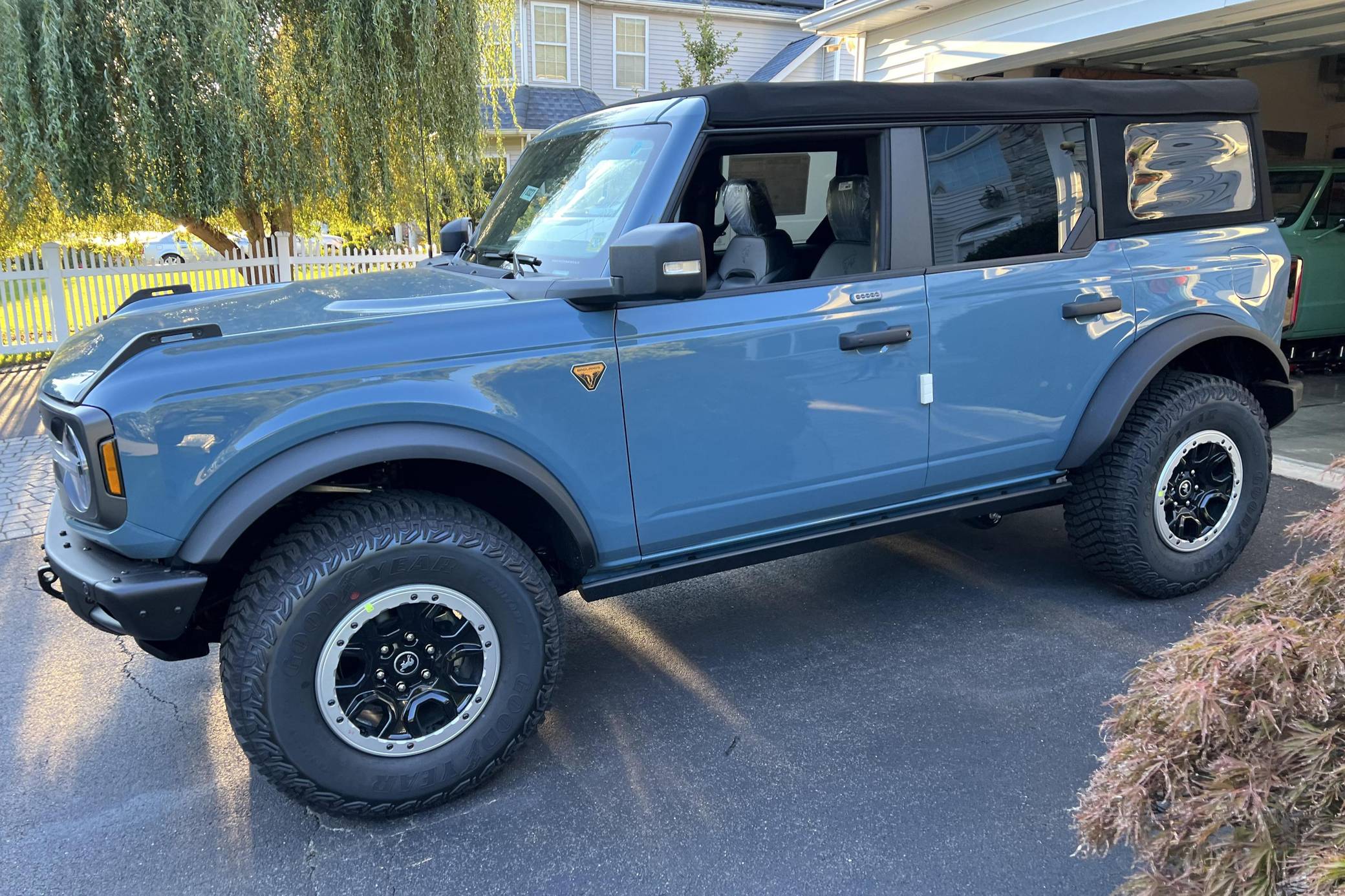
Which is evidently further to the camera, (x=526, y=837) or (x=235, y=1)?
(x=235, y=1)

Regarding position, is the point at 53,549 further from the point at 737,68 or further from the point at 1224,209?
the point at 737,68

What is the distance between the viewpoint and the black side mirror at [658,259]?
8.99ft

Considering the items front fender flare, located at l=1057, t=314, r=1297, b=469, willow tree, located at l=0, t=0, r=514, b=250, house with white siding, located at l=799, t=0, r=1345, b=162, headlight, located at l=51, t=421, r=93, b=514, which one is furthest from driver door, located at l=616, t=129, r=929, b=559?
willow tree, located at l=0, t=0, r=514, b=250

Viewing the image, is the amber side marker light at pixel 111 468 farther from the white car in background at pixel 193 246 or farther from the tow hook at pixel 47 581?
the white car in background at pixel 193 246

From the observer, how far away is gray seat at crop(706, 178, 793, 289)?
355 centimetres

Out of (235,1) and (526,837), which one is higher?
(235,1)

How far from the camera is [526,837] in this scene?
9.07 ft

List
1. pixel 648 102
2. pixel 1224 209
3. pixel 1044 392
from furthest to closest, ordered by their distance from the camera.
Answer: pixel 1224 209
pixel 1044 392
pixel 648 102

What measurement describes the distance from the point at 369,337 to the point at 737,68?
2370 centimetres

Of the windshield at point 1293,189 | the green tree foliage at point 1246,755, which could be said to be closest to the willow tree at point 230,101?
the green tree foliage at point 1246,755

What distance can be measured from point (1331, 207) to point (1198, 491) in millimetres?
7061

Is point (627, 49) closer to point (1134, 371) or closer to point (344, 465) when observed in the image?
point (1134, 371)

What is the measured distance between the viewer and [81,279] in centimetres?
1084

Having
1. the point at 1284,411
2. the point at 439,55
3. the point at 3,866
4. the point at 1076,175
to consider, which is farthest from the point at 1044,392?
the point at 439,55
